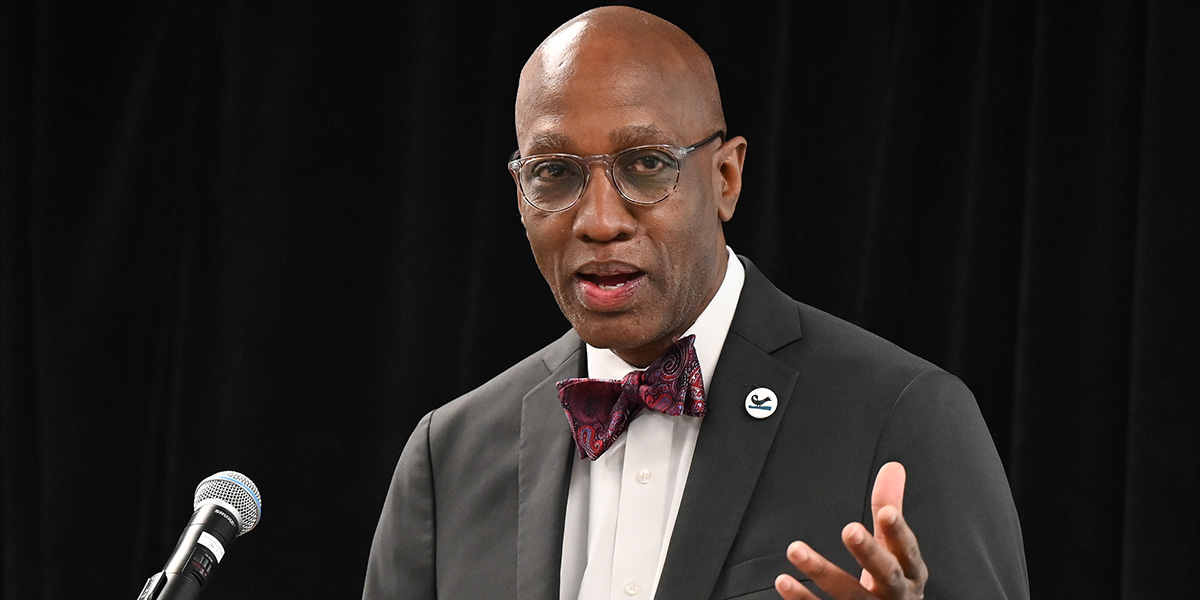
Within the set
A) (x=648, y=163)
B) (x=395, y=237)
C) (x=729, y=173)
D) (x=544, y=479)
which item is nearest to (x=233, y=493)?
(x=544, y=479)

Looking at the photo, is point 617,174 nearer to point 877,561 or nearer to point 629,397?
point 629,397

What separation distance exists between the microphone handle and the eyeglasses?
66 centimetres

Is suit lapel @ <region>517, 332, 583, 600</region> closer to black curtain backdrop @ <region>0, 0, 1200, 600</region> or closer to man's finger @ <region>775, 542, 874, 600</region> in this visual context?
man's finger @ <region>775, 542, 874, 600</region>

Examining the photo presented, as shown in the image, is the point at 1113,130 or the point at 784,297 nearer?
the point at 784,297

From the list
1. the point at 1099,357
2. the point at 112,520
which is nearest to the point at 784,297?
the point at 1099,357

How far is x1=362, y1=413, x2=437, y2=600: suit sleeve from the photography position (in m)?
2.16

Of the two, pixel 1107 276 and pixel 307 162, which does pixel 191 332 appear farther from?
pixel 1107 276

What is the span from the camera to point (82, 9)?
3812 mm

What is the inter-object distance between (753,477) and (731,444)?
0.07 meters

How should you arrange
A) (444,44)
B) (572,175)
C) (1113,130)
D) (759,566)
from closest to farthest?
(759,566)
(572,175)
(1113,130)
(444,44)

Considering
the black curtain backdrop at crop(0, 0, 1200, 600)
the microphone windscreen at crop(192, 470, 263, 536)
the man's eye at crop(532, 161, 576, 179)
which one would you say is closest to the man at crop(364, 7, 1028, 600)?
the man's eye at crop(532, 161, 576, 179)

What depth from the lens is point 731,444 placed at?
193 centimetres

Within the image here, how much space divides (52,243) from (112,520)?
812 millimetres

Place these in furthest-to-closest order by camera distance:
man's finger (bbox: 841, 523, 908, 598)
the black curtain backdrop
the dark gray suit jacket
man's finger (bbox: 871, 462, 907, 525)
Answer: the black curtain backdrop, the dark gray suit jacket, man's finger (bbox: 871, 462, 907, 525), man's finger (bbox: 841, 523, 908, 598)
